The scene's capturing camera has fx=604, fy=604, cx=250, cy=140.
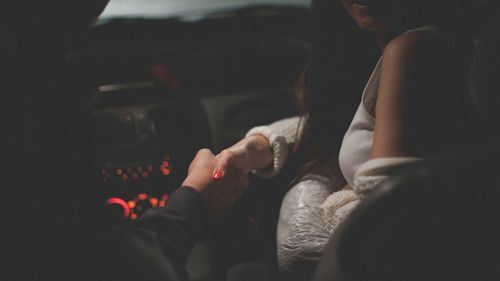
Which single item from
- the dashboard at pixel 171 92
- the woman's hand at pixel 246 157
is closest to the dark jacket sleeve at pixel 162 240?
the woman's hand at pixel 246 157

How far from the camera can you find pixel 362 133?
146 centimetres

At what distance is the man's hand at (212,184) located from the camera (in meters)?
1.51

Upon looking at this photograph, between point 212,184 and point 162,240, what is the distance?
0.42 m

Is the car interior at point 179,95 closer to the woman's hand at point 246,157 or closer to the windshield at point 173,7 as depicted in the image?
the windshield at point 173,7

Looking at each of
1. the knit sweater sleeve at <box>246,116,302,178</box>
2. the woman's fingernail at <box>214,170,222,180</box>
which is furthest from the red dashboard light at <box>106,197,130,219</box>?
the woman's fingernail at <box>214,170,222,180</box>

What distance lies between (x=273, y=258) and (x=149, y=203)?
0.87 metres

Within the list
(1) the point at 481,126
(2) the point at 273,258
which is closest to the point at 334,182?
(2) the point at 273,258

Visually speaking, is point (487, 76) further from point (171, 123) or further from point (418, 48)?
point (171, 123)

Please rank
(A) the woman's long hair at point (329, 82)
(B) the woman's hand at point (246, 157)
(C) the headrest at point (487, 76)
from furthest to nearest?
(A) the woman's long hair at point (329, 82), (B) the woman's hand at point (246, 157), (C) the headrest at point (487, 76)

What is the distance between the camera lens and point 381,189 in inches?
36.1

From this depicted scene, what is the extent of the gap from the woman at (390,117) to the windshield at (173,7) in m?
1.33

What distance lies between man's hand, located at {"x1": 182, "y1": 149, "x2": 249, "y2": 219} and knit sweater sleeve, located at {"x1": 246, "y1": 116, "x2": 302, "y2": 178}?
21 cm

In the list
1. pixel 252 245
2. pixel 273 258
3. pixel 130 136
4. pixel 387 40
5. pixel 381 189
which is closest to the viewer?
pixel 381 189

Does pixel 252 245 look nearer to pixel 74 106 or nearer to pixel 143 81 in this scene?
pixel 143 81
